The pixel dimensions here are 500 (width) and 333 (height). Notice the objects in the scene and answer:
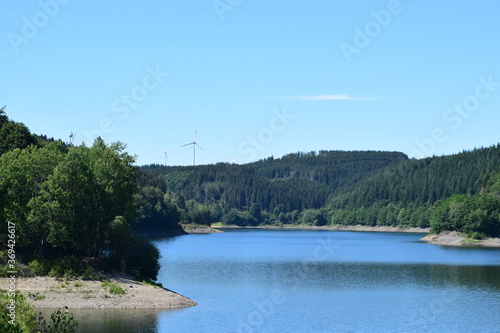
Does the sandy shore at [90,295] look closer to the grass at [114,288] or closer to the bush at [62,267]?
the grass at [114,288]

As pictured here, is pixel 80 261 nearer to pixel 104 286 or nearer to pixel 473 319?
pixel 104 286

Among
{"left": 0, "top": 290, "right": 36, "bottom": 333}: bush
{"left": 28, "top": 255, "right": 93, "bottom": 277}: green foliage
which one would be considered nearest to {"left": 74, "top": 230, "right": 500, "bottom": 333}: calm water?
{"left": 28, "top": 255, "right": 93, "bottom": 277}: green foliage

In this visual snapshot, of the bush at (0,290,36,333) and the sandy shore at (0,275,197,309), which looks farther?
the sandy shore at (0,275,197,309)

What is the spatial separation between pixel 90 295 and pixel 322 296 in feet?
95.5

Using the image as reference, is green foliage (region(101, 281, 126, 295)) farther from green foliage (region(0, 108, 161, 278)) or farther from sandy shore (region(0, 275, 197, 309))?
green foliage (region(0, 108, 161, 278))

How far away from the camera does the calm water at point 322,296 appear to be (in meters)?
68.1

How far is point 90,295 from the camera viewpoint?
74.5 meters

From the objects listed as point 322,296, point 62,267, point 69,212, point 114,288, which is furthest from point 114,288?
point 322,296

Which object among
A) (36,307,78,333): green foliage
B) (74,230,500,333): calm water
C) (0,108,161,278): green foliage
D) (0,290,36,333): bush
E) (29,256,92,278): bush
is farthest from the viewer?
(0,108,161,278): green foliage

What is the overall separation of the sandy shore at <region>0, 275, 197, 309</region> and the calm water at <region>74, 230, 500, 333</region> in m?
2.39

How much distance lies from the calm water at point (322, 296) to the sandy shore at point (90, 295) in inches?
94.3

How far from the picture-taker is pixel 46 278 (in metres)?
78.2

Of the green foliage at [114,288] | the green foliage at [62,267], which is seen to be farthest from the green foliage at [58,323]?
the green foliage at [62,267]

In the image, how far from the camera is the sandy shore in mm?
72125
